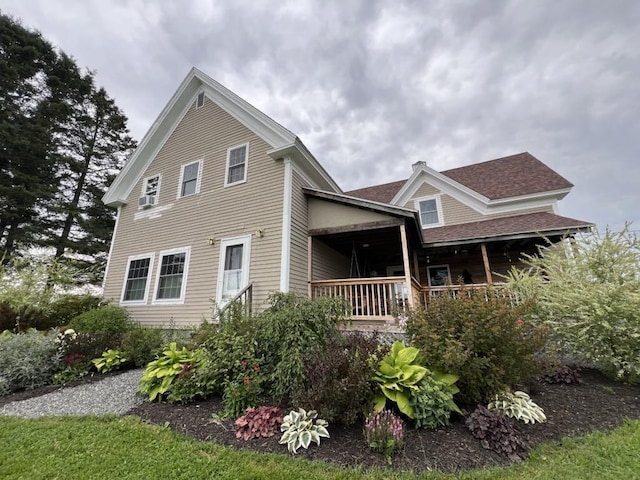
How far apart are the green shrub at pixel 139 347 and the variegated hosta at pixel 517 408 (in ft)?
21.4

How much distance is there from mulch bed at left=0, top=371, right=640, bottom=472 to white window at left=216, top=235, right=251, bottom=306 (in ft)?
12.2

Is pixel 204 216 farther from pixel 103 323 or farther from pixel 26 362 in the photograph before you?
pixel 26 362

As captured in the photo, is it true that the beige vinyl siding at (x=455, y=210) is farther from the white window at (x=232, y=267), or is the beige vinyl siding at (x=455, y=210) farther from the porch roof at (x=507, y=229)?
the white window at (x=232, y=267)

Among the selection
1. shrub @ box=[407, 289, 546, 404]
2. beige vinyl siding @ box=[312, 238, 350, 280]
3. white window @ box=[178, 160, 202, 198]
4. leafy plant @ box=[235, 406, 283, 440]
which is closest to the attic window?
white window @ box=[178, 160, 202, 198]

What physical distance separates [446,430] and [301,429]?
173 centimetres

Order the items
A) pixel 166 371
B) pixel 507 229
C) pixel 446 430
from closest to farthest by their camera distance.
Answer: pixel 446 430 → pixel 166 371 → pixel 507 229

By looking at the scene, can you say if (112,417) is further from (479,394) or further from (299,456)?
(479,394)

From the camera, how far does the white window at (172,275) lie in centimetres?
878

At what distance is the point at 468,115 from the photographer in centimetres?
1219

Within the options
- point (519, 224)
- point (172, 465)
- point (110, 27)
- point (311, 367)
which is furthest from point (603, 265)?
point (110, 27)

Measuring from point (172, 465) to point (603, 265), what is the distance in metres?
7.66

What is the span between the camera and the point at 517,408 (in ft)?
10.9

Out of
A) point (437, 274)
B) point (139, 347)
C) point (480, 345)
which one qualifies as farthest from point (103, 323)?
point (437, 274)

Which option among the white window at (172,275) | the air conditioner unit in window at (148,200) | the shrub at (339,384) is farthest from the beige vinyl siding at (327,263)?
the air conditioner unit in window at (148,200)
